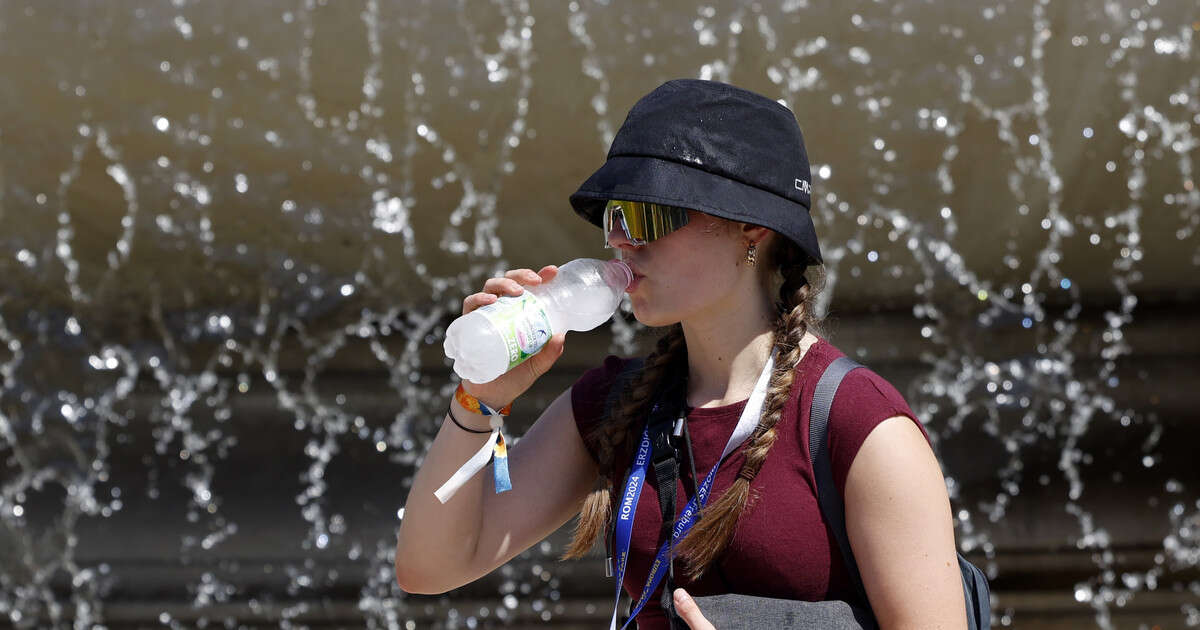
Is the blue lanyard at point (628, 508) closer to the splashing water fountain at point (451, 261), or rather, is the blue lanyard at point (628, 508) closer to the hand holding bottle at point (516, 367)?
the hand holding bottle at point (516, 367)

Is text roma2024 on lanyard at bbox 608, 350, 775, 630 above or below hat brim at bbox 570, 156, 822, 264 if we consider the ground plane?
below

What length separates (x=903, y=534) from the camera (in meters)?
1.47

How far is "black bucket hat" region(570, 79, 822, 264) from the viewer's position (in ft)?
5.25

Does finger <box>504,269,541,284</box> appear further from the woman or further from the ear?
the ear

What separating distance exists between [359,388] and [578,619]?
1.07 meters

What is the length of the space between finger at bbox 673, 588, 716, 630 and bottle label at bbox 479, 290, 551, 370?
15.2 inches

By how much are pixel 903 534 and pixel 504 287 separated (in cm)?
64

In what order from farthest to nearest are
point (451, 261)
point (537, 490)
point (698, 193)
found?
point (451, 261) < point (537, 490) < point (698, 193)

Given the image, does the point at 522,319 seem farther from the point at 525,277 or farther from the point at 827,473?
the point at 827,473

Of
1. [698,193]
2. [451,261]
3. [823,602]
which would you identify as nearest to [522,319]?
[698,193]

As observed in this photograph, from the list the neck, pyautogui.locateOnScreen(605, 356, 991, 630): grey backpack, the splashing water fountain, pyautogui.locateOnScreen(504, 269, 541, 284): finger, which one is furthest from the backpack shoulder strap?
the splashing water fountain

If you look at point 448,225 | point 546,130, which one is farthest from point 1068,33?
point 448,225

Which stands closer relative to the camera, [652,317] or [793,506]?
[793,506]

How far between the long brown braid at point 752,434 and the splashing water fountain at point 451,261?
6.47 feet
